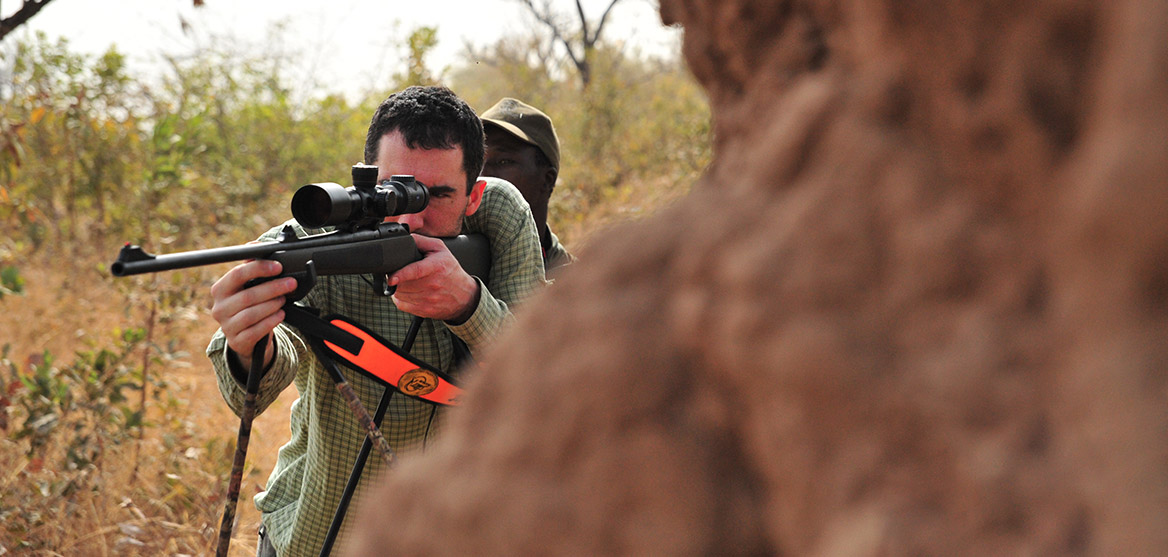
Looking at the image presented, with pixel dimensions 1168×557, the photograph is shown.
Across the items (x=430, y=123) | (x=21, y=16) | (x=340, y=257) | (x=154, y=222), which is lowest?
(x=154, y=222)

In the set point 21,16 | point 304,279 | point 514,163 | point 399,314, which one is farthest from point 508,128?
point 304,279

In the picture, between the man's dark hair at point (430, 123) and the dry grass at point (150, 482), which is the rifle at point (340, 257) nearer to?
the man's dark hair at point (430, 123)

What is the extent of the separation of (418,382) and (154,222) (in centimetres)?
399

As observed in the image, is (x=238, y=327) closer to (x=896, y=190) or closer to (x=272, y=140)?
(x=896, y=190)

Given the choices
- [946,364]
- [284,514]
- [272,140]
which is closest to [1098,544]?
[946,364]

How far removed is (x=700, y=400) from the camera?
0.44 meters

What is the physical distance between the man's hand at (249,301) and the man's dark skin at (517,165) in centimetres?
153

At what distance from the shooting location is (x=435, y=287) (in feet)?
5.22

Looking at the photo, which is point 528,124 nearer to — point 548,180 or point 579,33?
point 548,180

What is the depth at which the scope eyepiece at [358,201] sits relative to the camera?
1.42m

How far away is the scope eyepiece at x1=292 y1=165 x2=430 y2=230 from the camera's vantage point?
142cm

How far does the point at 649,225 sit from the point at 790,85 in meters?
0.10

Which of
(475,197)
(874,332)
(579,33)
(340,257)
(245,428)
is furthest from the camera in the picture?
(579,33)

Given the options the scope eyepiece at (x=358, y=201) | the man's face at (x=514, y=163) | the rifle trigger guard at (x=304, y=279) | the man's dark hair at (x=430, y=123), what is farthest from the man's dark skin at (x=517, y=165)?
the rifle trigger guard at (x=304, y=279)
